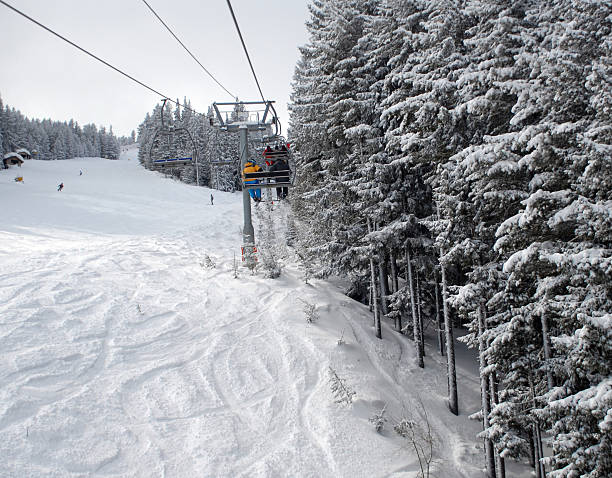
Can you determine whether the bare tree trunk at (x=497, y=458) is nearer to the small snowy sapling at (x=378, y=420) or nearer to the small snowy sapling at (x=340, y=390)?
the small snowy sapling at (x=378, y=420)

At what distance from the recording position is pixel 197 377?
28.4ft

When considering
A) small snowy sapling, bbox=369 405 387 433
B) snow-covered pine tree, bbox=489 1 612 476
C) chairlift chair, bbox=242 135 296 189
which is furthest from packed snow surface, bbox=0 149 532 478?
chairlift chair, bbox=242 135 296 189

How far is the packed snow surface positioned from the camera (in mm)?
6520

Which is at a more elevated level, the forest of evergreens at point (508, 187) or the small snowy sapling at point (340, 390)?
the forest of evergreens at point (508, 187)

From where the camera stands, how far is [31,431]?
20.4ft

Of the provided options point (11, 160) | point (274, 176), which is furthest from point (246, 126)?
point (11, 160)

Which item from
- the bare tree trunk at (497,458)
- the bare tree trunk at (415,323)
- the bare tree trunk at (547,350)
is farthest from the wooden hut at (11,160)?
the bare tree trunk at (547,350)

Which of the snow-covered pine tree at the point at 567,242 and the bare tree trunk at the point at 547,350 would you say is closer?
the snow-covered pine tree at the point at 567,242

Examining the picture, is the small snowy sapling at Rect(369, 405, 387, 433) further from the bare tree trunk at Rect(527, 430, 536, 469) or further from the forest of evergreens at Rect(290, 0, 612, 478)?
the bare tree trunk at Rect(527, 430, 536, 469)

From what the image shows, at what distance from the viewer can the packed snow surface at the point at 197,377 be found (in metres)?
6.52

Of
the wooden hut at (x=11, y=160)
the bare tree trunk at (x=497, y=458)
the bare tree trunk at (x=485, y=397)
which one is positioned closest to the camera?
the bare tree trunk at (x=497, y=458)

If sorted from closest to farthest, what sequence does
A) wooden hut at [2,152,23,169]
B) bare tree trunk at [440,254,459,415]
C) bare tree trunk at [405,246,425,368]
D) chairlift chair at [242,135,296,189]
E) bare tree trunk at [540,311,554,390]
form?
bare tree trunk at [540,311,554,390], bare tree trunk at [440,254,459,415], bare tree trunk at [405,246,425,368], chairlift chair at [242,135,296,189], wooden hut at [2,152,23,169]

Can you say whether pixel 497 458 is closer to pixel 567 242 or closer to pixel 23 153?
pixel 567 242

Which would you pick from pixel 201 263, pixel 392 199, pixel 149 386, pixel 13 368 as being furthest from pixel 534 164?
pixel 201 263
